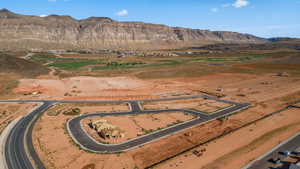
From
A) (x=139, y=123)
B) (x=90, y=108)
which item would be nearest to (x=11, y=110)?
(x=90, y=108)

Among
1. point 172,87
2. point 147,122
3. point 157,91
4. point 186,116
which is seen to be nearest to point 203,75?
point 172,87

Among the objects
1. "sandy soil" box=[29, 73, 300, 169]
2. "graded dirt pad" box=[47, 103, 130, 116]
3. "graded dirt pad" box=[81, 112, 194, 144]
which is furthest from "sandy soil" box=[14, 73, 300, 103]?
"graded dirt pad" box=[81, 112, 194, 144]

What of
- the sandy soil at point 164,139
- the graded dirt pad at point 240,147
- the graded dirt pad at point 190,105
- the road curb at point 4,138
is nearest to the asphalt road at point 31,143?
the road curb at point 4,138

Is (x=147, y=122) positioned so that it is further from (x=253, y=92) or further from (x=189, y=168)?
(x=253, y=92)

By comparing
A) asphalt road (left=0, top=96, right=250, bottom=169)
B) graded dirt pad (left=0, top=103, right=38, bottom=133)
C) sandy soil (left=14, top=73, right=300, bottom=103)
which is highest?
sandy soil (left=14, top=73, right=300, bottom=103)

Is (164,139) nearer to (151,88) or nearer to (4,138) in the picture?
(4,138)

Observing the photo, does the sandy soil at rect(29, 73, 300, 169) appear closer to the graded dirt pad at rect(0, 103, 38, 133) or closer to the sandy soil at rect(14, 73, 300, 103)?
the sandy soil at rect(14, 73, 300, 103)
